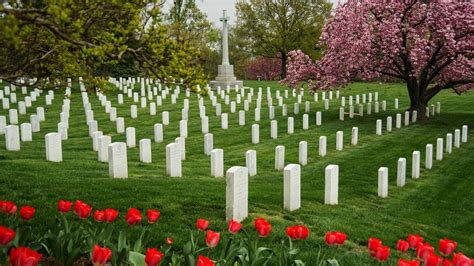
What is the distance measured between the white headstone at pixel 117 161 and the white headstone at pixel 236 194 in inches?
135

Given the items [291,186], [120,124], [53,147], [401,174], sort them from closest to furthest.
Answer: [291,186], [53,147], [401,174], [120,124]

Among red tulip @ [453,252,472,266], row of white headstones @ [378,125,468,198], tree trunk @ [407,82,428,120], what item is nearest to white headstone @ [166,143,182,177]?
row of white headstones @ [378,125,468,198]

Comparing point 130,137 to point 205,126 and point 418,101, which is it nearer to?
point 205,126

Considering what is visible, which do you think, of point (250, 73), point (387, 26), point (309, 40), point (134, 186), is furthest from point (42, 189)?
point (250, 73)

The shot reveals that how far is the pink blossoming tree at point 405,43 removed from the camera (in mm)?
20047

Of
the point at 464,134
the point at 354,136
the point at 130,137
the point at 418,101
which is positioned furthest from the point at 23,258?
the point at 418,101

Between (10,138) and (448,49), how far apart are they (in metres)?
16.6

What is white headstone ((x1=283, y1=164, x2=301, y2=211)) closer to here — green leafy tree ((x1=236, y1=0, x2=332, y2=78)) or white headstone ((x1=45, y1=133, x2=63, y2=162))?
white headstone ((x1=45, y1=133, x2=63, y2=162))

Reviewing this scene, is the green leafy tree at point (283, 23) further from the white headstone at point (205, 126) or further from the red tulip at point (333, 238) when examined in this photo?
the red tulip at point (333, 238)

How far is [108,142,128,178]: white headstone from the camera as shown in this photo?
9195mm

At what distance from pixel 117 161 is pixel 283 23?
158ft

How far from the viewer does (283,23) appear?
55156mm

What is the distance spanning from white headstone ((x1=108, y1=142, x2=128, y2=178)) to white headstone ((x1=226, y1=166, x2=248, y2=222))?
3.43 meters

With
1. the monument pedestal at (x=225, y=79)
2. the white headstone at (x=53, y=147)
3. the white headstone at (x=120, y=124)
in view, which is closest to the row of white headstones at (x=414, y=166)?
the white headstone at (x=53, y=147)
